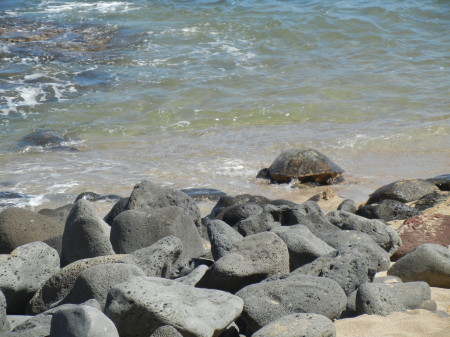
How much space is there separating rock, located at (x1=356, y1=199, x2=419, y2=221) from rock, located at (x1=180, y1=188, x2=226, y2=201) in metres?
1.72

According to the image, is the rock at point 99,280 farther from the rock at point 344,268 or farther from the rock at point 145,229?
the rock at point 344,268

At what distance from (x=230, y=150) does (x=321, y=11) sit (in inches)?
366

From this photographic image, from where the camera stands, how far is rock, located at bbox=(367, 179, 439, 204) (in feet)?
23.4

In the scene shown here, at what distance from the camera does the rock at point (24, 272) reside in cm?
420

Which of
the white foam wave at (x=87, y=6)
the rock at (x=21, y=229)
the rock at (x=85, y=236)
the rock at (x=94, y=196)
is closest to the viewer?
the rock at (x=85, y=236)

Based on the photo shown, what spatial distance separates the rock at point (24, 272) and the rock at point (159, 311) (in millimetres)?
1018

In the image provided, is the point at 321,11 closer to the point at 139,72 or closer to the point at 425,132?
the point at 139,72

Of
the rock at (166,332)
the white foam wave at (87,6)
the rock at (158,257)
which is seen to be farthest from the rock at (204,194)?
the white foam wave at (87,6)

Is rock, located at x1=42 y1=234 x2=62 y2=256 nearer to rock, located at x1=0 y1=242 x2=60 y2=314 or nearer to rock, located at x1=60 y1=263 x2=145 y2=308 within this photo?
rock, located at x1=0 y1=242 x2=60 y2=314

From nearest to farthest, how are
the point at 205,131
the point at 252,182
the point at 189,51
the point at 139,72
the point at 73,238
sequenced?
the point at 73,238 → the point at 252,182 → the point at 205,131 → the point at 139,72 → the point at 189,51

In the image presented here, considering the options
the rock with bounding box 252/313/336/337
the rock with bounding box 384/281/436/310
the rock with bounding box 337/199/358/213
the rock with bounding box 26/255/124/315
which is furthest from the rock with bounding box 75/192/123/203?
the rock with bounding box 252/313/336/337

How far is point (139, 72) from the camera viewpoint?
13930 millimetres

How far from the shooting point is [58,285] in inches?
163

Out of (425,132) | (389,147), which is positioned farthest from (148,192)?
(425,132)
